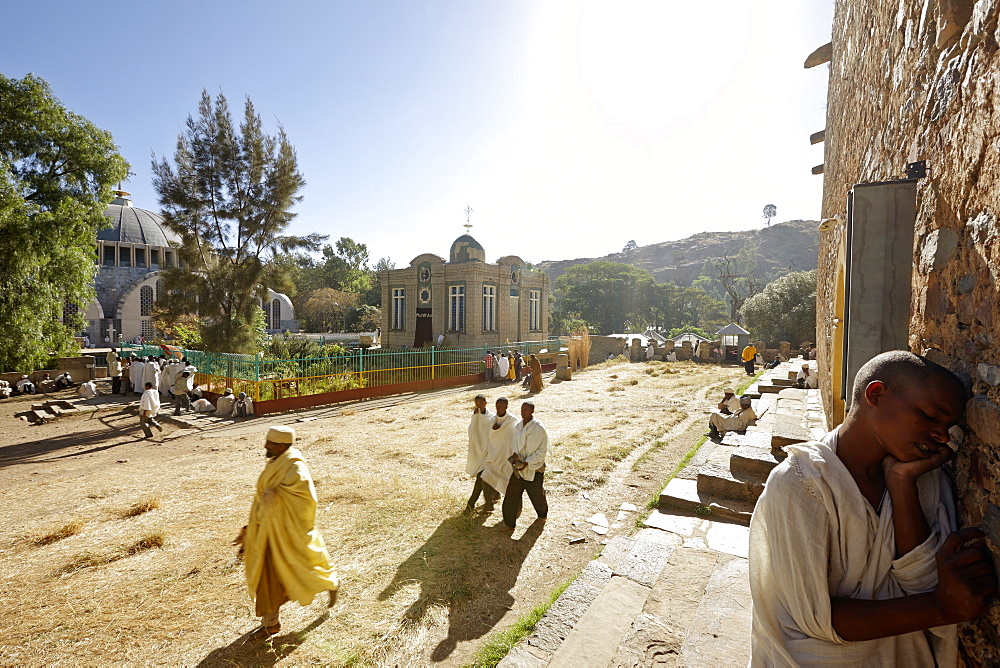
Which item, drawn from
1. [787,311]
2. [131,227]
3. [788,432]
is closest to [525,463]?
[788,432]

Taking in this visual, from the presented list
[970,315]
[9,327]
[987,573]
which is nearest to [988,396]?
[970,315]

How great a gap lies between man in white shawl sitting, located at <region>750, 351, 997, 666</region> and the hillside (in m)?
102

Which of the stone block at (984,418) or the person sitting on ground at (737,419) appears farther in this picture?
the person sitting on ground at (737,419)

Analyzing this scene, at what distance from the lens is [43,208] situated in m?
15.2

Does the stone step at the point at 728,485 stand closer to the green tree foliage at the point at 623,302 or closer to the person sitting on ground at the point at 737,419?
the person sitting on ground at the point at 737,419

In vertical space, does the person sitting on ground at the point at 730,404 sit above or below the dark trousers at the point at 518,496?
above

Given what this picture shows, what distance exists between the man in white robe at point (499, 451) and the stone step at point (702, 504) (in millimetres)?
1898

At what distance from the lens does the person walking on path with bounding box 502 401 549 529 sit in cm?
518

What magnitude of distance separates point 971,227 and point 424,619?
3.98 m

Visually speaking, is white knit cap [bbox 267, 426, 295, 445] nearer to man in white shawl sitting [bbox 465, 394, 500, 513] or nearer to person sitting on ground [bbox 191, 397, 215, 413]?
man in white shawl sitting [bbox 465, 394, 500, 513]

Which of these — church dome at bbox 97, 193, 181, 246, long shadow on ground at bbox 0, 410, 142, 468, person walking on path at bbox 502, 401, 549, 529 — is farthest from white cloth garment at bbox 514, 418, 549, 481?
church dome at bbox 97, 193, 181, 246

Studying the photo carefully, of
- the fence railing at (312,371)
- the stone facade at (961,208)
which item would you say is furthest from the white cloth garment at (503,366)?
the stone facade at (961,208)

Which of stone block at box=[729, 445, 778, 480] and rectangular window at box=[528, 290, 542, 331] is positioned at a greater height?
rectangular window at box=[528, 290, 542, 331]

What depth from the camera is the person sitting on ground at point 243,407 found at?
39.4ft
